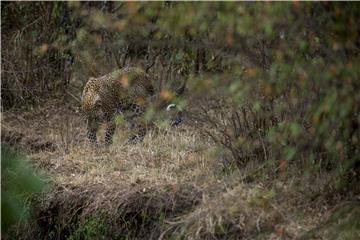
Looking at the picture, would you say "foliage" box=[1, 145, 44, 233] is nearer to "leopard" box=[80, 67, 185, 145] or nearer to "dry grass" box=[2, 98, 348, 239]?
"dry grass" box=[2, 98, 348, 239]

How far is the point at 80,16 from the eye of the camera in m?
11.7

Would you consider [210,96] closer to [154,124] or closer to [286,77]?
[286,77]

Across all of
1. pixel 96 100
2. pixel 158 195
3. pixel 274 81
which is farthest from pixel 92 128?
pixel 274 81

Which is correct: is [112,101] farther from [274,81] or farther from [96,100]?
[274,81]

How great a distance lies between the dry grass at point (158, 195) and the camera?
6590 millimetres

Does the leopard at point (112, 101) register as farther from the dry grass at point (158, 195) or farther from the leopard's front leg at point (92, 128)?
the dry grass at point (158, 195)

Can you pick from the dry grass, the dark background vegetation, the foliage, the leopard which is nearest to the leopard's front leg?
the leopard

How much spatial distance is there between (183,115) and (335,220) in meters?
2.90

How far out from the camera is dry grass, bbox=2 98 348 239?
6.59 metres

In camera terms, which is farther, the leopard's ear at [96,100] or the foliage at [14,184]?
the leopard's ear at [96,100]

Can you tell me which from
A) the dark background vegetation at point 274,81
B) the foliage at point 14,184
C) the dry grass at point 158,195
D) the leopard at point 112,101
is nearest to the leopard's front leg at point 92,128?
the leopard at point 112,101

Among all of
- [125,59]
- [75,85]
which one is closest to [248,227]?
[125,59]

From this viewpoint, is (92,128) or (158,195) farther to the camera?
(92,128)

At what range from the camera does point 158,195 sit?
7.34 m
